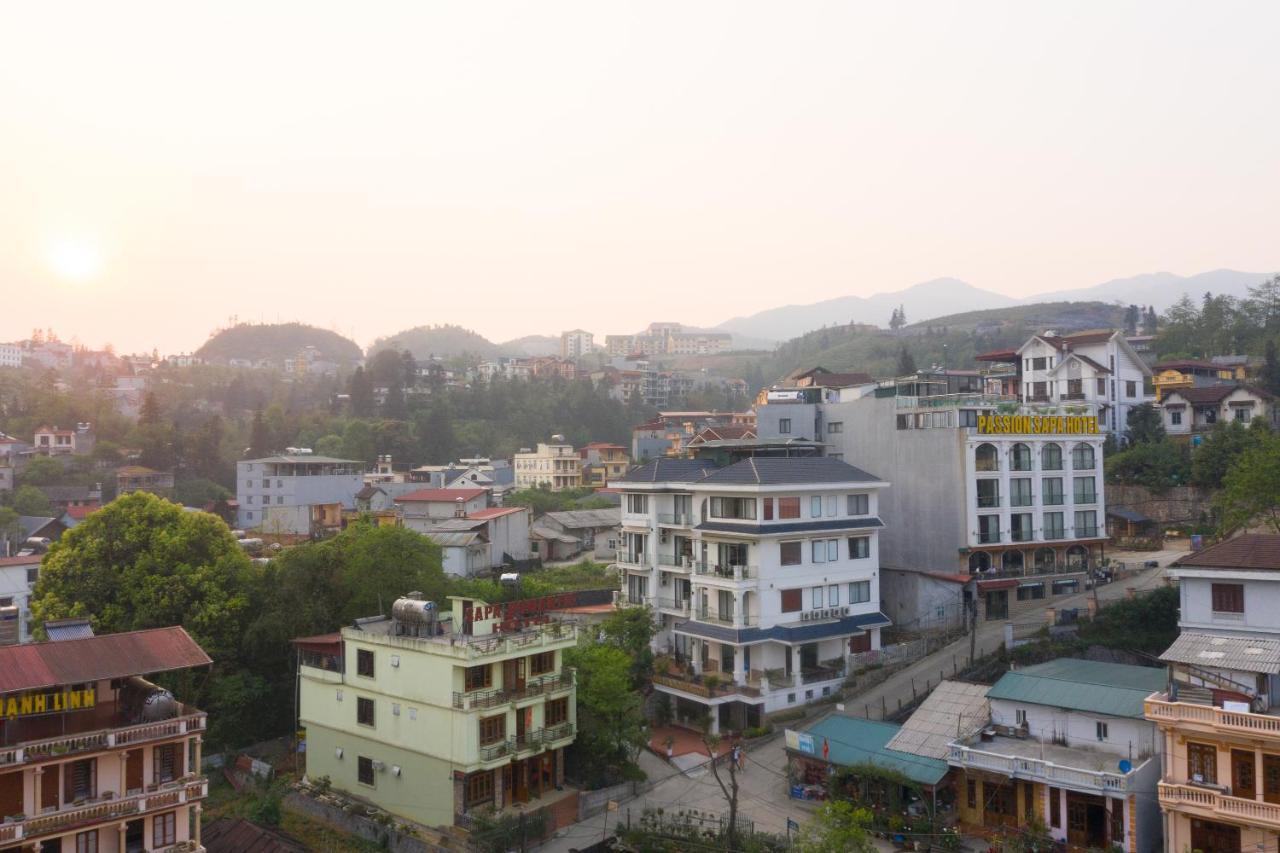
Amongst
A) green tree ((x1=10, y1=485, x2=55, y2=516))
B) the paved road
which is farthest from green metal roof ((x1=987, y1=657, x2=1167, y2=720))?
green tree ((x1=10, y1=485, x2=55, y2=516))

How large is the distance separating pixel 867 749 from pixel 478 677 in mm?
10328

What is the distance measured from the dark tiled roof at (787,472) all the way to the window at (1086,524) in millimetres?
10021

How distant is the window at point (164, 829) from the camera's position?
20.9 metres

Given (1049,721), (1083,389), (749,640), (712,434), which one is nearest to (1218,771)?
(1049,721)

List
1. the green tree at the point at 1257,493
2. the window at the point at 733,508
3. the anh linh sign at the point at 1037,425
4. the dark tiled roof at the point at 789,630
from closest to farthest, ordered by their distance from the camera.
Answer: the dark tiled roof at the point at 789,630, the green tree at the point at 1257,493, the window at the point at 733,508, the anh linh sign at the point at 1037,425

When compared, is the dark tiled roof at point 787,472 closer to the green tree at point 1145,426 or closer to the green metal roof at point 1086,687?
the green metal roof at point 1086,687

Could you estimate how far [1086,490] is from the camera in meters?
39.6

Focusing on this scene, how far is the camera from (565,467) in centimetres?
8056

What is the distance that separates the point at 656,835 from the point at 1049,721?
33.0 feet

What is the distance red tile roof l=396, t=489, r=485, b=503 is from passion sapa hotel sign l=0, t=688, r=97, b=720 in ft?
125

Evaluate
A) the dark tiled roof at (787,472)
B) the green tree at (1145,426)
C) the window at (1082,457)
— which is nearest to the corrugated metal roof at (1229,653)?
the dark tiled roof at (787,472)

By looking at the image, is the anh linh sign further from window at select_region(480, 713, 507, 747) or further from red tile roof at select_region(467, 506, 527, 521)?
red tile roof at select_region(467, 506, 527, 521)

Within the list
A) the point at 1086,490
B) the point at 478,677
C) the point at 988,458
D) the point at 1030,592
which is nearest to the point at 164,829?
the point at 478,677

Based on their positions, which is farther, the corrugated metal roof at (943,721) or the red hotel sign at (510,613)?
the red hotel sign at (510,613)
